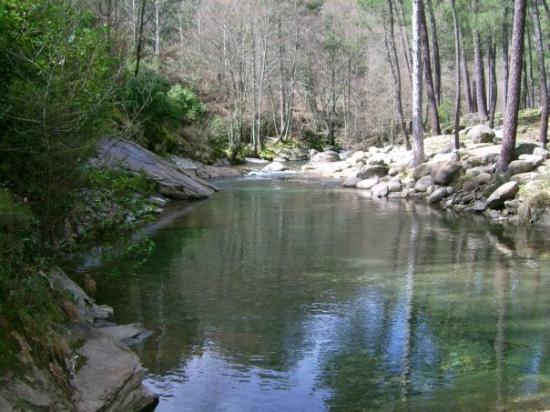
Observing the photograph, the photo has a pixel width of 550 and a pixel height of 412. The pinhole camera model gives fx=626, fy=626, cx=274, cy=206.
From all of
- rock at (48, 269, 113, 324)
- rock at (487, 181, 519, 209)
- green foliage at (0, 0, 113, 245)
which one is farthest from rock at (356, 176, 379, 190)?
green foliage at (0, 0, 113, 245)

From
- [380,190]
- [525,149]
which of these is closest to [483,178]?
[525,149]

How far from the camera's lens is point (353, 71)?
4828 cm

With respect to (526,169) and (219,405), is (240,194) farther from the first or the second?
(219,405)

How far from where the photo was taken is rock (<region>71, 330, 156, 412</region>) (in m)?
4.85

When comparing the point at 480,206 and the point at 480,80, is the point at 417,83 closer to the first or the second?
the point at 480,206

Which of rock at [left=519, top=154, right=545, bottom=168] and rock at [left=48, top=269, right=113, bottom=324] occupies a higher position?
rock at [left=519, top=154, right=545, bottom=168]

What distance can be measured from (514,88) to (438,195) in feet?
12.8

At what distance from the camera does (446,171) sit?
66.8 feet

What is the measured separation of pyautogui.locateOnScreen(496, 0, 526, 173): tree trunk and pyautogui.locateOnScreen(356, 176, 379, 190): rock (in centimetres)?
651

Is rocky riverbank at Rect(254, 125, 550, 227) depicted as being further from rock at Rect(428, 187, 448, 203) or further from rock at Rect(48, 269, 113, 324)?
rock at Rect(48, 269, 113, 324)

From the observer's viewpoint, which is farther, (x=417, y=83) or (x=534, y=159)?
(x=417, y=83)

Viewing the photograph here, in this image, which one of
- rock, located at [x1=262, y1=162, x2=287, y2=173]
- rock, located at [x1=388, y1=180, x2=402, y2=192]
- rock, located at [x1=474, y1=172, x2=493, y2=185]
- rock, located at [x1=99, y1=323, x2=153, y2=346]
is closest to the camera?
rock, located at [x1=99, y1=323, x2=153, y2=346]

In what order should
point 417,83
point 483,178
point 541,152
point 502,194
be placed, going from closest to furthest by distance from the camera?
point 502,194 < point 483,178 < point 541,152 < point 417,83

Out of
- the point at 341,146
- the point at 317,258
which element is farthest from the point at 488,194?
the point at 341,146
